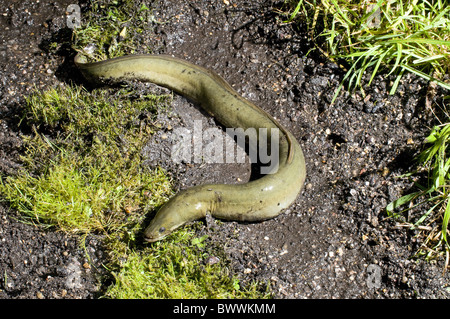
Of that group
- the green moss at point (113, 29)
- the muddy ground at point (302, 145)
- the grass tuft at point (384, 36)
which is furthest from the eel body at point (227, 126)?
the grass tuft at point (384, 36)

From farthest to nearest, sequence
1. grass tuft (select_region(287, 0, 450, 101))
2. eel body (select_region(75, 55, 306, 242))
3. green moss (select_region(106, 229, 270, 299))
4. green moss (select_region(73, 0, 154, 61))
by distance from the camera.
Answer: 1. green moss (select_region(73, 0, 154, 61))
2. grass tuft (select_region(287, 0, 450, 101))
3. eel body (select_region(75, 55, 306, 242))
4. green moss (select_region(106, 229, 270, 299))

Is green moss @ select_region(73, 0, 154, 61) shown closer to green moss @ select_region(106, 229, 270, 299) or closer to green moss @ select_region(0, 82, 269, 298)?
green moss @ select_region(0, 82, 269, 298)

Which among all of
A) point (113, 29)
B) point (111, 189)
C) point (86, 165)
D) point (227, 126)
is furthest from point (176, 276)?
point (113, 29)

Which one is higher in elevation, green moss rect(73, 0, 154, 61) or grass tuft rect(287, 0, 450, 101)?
grass tuft rect(287, 0, 450, 101)

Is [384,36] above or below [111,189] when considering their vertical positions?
above

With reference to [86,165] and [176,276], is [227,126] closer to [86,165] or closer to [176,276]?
[86,165]

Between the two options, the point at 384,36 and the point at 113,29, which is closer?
the point at 384,36

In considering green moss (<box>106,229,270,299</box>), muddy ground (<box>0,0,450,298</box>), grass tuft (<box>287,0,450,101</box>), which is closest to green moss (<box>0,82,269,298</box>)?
green moss (<box>106,229,270,299</box>)
